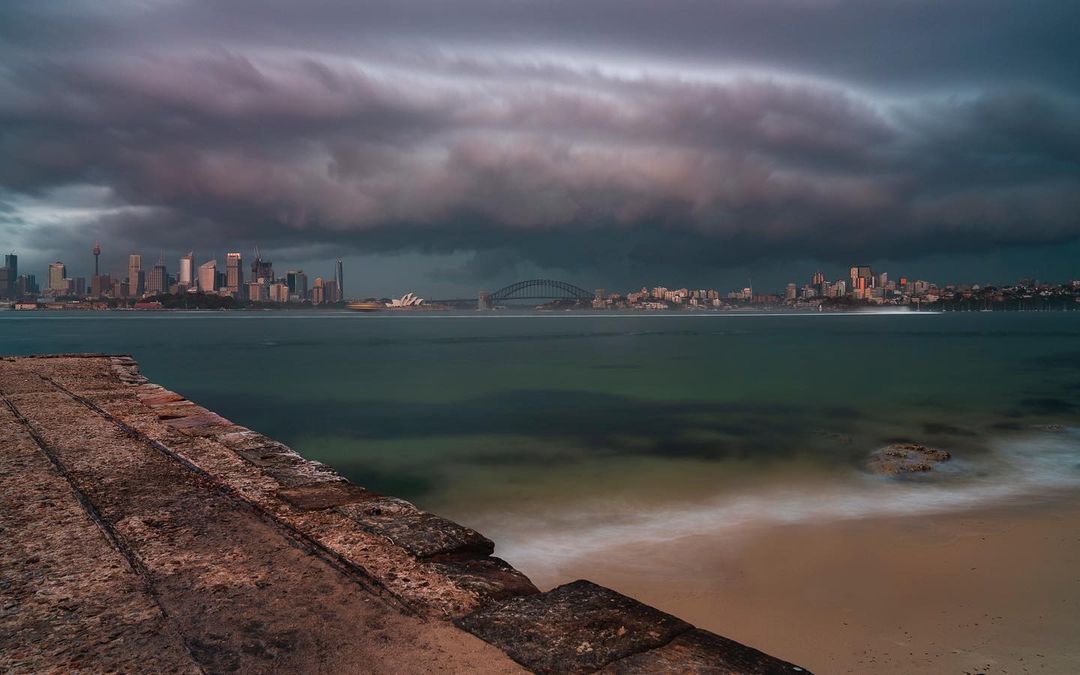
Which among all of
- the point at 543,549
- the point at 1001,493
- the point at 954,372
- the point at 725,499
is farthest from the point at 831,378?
the point at 543,549

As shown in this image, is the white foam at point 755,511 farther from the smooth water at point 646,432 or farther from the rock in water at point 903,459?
the rock in water at point 903,459

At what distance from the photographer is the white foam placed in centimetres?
677

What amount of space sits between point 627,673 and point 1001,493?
8905 mm

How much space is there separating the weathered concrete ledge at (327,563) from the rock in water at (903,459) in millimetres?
8475

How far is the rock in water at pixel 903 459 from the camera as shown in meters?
9.77

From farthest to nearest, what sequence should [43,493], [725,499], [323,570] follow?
1. [725,499]
2. [43,493]
3. [323,570]

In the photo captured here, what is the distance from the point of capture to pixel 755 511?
796cm

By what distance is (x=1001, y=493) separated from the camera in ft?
28.6

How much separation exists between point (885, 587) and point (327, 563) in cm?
481

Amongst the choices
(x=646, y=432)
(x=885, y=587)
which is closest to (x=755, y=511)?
(x=885, y=587)

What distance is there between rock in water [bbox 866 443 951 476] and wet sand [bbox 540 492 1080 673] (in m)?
2.03

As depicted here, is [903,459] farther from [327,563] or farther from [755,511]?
[327,563]

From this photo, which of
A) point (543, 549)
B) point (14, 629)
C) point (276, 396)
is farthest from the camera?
point (276, 396)

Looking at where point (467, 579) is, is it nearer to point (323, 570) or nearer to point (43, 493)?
point (323, 570)
